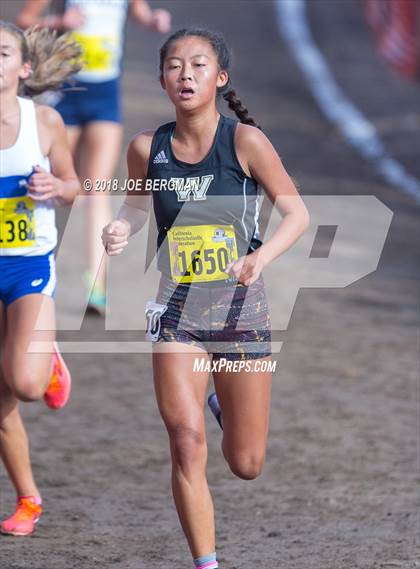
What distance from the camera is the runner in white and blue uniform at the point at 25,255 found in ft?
19.0

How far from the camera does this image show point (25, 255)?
237 inches

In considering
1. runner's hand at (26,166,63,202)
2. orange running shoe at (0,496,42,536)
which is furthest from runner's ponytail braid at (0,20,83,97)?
orange running shoe at (0,496,42,536)

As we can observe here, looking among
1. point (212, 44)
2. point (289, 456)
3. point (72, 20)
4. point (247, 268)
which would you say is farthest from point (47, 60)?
point (72, 20)

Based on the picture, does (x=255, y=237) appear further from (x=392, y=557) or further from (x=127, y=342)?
(x=127, y=342)

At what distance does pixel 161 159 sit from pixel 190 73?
0.33 meters

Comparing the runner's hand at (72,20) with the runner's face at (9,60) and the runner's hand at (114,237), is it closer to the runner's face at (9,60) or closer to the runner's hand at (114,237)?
→ the runner's face at (9,60)

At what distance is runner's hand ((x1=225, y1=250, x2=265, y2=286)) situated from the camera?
16.0 ft

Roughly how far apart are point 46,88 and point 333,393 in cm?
283

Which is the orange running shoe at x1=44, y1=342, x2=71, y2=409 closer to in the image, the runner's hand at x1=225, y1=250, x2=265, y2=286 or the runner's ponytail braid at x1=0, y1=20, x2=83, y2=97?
the runner's ponytail braid at x1=0, y1=20, x2=83, y2=97

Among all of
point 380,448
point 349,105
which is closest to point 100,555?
point 380,448

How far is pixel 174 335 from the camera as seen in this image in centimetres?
516

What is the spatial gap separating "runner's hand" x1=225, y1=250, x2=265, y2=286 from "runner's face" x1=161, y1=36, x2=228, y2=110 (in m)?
0.60

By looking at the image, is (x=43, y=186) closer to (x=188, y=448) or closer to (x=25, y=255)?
(x=25, y=255)

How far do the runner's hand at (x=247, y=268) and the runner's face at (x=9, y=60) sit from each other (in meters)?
1.52
